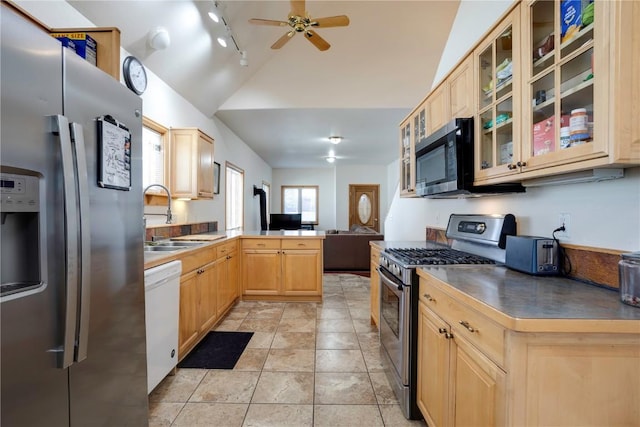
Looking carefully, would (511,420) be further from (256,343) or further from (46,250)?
(256,343)

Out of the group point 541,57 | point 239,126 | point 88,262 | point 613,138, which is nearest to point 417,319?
point 613,138

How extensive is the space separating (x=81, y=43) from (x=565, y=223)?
244 centimetres

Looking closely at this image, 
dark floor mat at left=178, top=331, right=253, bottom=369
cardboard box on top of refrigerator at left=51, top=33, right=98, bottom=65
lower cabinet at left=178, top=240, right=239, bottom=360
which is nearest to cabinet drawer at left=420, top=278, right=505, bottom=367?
dark floor mat at left=178, top=331, right=253, bottom=369

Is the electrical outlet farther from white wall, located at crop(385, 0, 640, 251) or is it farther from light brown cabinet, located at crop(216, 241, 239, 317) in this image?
light brown cabinet, located at crop(216, 241, 239, 317)

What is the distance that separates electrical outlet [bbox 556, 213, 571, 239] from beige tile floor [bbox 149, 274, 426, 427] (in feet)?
4.21

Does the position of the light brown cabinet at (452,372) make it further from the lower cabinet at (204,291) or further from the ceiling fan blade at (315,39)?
the ceiling fan blade at (315,39)

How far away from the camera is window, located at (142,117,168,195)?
9.08ft

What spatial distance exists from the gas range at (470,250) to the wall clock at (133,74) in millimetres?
2288

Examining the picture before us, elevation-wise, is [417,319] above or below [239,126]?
below

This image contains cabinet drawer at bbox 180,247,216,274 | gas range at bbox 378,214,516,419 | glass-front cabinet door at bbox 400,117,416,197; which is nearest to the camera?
gas range at bbox 378,214,516,419

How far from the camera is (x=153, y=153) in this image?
2.93 meters

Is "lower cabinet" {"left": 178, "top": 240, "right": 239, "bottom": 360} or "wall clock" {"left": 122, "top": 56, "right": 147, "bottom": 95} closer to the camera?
"wall clock" {"left": 122, "top": 56, "right": 147, "bottom": 95}

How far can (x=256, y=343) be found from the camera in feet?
8.75

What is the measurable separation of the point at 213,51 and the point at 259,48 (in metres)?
0.67
